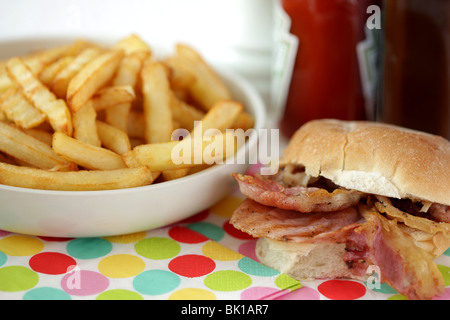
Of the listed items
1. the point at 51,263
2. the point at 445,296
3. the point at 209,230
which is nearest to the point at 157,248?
the point at 209,230

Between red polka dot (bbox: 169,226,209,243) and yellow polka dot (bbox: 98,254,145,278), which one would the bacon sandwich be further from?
yellow polka dot (bbox: 98,254,145,278)

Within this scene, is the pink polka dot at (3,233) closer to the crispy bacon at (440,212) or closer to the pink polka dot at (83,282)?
the pink polka dot at (83,282)

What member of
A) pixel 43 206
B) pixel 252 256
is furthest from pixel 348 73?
pixel 43 206

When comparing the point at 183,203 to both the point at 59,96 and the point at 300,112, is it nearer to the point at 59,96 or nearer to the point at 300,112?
the point at 59,96

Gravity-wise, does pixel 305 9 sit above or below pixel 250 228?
above

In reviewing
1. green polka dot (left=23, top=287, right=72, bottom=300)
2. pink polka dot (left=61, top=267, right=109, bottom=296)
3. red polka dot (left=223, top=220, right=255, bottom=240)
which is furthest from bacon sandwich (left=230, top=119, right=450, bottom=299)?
green polka dot (left=23, top=287, right=72, bottom=300)
